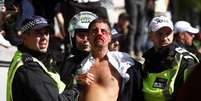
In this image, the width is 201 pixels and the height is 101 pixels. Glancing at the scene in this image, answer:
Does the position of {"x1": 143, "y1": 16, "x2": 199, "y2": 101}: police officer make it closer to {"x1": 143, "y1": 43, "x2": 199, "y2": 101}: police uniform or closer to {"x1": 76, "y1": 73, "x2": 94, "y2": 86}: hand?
{"x1": 143, "y1": 43, "x2": 199, "y2": 101}: police uniform

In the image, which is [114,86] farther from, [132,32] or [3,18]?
[132,32]

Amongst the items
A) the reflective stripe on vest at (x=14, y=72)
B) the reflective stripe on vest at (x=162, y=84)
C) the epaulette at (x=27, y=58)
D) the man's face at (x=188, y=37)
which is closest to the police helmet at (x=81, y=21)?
the reflective stripe on vest at (x=162, y=84)

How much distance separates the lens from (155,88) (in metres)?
6.36

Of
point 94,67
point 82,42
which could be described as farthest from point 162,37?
point 82,42

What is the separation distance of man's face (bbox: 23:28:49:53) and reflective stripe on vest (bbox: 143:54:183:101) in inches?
43.3

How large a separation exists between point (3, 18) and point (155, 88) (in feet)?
10.3

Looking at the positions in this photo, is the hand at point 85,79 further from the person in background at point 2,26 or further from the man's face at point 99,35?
the person in background at point 2,26

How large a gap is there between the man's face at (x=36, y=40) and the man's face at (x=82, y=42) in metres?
1.07

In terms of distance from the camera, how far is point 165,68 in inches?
251

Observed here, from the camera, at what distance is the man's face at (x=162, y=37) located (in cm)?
655

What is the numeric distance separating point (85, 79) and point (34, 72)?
2.09 ft

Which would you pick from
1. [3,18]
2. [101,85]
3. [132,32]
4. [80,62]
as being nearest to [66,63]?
[80,62]

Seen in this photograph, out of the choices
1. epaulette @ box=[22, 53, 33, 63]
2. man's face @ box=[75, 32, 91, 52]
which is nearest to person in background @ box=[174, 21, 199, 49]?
man's face @ box=[75, 32, 91, 52]

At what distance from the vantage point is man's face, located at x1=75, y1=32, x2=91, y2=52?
7084mm
